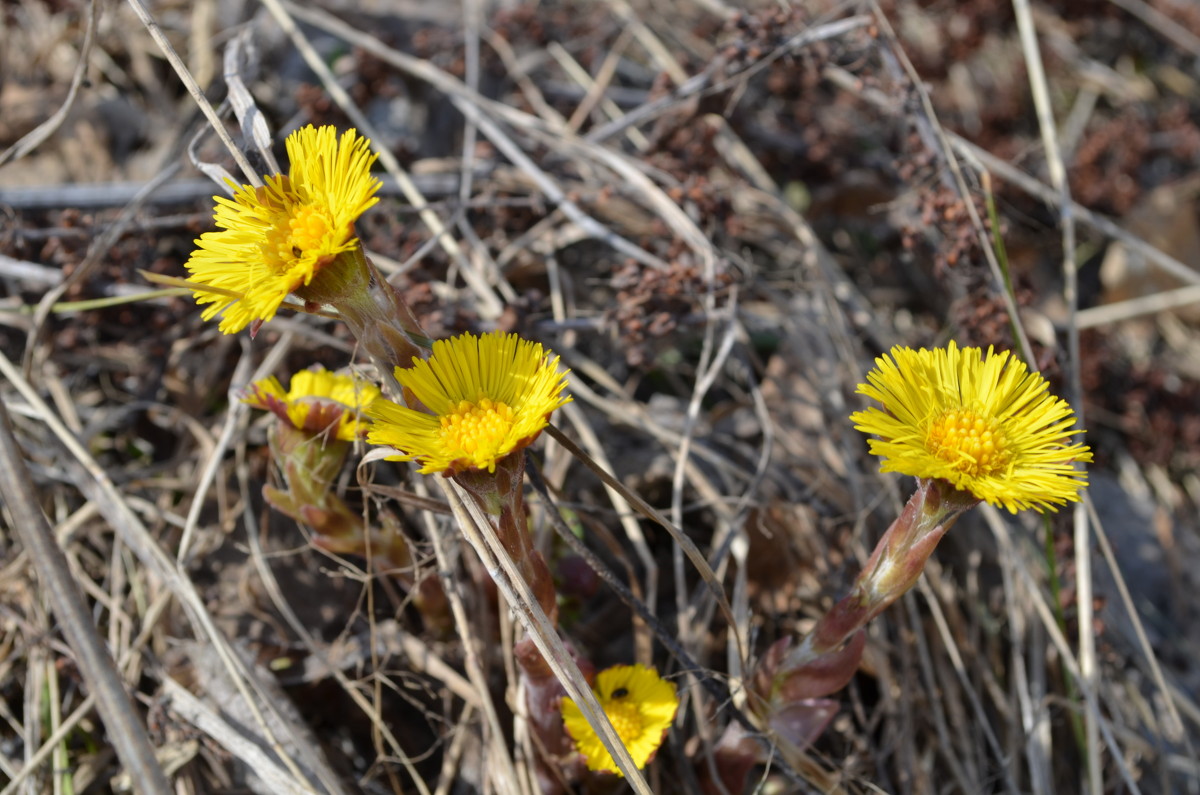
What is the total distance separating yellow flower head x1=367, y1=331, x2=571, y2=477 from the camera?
3.81ft

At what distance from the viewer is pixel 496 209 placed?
7.44 ft

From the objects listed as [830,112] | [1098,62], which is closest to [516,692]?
[830,112]

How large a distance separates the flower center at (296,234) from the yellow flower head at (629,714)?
795 millimetres

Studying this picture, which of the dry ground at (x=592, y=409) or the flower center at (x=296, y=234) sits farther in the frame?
the dry ground at (x=592, y=409)

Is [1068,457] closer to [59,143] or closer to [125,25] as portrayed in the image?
[59,143]

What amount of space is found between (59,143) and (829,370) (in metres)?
2.19

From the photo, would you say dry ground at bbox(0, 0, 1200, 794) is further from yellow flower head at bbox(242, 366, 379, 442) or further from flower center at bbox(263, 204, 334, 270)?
flower center at bbox(263, 204, 334, 270)

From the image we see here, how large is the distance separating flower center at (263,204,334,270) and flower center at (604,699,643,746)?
33.4 inches

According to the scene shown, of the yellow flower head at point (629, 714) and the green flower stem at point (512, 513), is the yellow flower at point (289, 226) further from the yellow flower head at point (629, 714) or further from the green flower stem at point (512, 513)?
the yellow flower head at point (629, 714)

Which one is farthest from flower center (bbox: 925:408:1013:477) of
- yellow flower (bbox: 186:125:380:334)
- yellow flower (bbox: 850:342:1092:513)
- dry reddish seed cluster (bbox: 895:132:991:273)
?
yellow flower (bbox: 186:125:380:334)

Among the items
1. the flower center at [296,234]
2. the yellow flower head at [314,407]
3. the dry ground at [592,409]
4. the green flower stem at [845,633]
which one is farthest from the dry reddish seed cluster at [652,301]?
the flower center at [296,234]

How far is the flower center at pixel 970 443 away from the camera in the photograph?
1236mm

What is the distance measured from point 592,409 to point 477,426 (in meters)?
0.92

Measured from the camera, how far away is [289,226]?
1.22 metres
